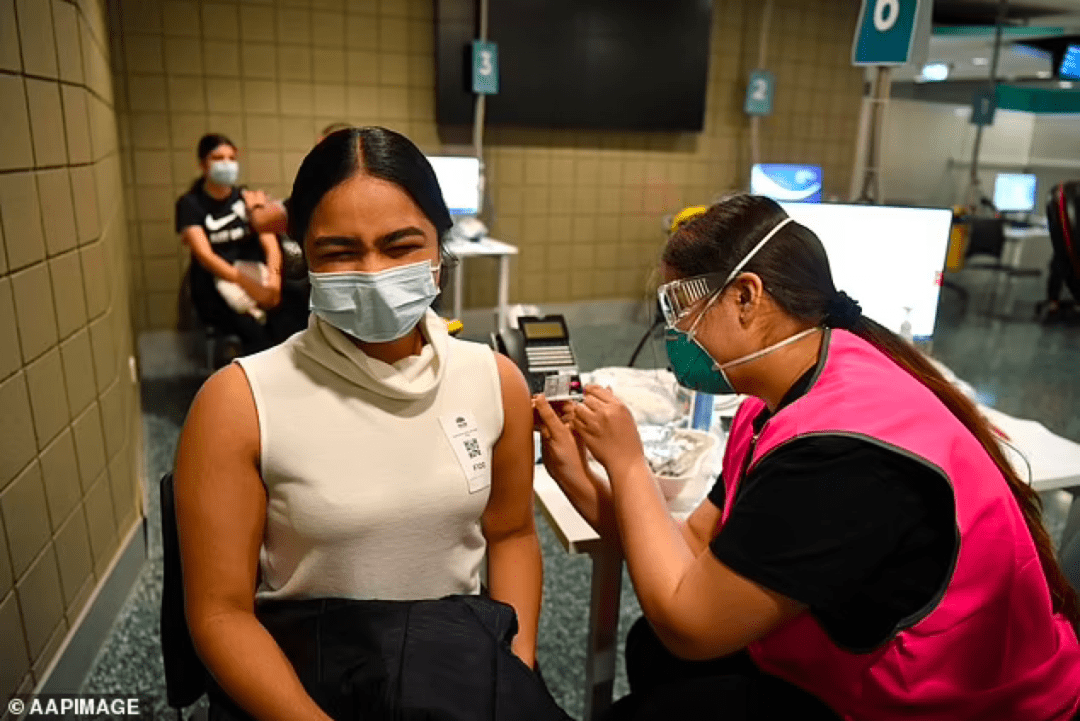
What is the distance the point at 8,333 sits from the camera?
147 cm

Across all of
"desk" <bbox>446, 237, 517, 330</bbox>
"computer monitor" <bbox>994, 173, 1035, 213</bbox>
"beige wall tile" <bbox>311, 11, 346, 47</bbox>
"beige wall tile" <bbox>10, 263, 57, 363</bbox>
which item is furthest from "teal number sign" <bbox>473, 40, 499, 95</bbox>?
"computer monitor" <bbox>994, 173, 1035, 213</bbox>

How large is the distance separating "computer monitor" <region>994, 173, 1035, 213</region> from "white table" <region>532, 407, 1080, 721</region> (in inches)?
269

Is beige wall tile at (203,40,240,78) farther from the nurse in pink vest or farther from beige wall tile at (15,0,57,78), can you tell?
the nurse in pink vest

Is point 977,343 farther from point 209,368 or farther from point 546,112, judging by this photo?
point 209,368

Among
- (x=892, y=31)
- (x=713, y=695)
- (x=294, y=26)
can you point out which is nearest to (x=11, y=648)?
(x=713, y=695)

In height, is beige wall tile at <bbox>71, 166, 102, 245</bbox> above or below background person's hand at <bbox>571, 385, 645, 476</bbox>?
above

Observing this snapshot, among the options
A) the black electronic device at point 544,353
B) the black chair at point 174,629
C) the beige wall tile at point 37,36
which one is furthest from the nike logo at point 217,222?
the black chair at point 174,629

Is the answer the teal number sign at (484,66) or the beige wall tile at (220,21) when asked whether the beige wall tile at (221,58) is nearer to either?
the beige wall tile at (220,21)

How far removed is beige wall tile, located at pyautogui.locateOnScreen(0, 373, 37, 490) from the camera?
1454 millimetres

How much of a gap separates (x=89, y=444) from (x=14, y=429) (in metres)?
0.49

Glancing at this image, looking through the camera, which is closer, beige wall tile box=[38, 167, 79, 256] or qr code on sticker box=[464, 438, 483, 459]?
qr code on sticker box=[464, 438, 483, 459]

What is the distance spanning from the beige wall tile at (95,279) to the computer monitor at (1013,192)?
7.87 m

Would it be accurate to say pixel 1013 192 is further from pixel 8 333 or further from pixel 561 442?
pixel 8 333

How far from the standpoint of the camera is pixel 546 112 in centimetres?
495
